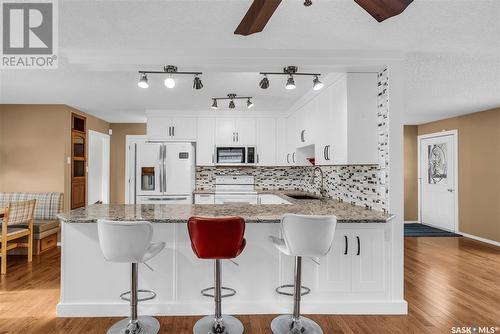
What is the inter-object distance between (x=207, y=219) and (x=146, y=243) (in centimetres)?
49

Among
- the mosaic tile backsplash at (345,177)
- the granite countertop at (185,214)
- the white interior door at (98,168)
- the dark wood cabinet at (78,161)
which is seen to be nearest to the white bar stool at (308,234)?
the granite countertop at (185,214)

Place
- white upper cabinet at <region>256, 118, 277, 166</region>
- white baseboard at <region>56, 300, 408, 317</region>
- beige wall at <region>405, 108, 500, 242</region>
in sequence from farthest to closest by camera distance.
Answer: white upper cabinet at <region>256, 118, 277, 166</region>, beige wall at <region>405, 108, 500, 242</region>, white baseboard at <region>56, 300, 408, 317</region>

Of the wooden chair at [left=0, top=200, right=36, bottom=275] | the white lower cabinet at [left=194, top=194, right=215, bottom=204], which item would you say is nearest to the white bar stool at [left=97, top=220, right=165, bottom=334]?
the wooden chair at [left=0, top=200, right=36, bottom=275]

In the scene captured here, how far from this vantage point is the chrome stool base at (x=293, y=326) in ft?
7.71

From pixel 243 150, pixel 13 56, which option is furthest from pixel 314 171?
pixel 13 56

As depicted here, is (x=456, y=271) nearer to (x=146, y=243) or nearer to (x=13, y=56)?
(x=146, y=243)

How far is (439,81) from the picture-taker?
370 centimetres

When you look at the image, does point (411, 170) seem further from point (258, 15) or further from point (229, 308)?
point (258, 15)

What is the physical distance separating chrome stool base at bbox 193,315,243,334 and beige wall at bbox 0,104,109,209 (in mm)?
3781

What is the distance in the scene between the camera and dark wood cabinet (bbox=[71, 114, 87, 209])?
5328 mm

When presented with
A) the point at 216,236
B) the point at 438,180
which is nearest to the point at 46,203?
the point at 216,236

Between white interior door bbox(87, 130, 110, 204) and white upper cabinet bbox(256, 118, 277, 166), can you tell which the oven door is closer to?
white upper cabinet bbox(256, 118, 277, 166)
